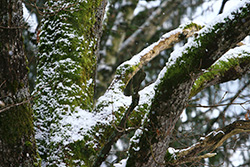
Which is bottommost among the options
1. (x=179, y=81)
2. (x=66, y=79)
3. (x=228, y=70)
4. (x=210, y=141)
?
(x=210, y=141)

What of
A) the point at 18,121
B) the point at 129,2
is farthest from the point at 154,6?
the point at 18,121

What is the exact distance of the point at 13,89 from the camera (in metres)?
1.51

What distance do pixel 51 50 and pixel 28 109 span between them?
950mm

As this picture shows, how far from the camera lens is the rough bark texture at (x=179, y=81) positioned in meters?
1.46

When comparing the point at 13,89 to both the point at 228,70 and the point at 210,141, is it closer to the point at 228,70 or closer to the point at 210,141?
the point at 210,141

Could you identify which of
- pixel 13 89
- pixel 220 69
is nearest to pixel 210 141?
pixel 220 69

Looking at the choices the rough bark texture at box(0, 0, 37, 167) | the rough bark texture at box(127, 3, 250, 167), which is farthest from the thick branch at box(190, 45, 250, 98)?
the rough bark texture at box(0, 0, 37, 167)

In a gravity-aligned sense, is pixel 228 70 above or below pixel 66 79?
below

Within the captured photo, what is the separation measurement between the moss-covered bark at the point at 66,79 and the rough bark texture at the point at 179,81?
0.61 meters

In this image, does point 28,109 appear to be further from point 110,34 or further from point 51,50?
point 110,34

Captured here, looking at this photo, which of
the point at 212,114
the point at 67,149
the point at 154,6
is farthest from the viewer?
the point at 154,6

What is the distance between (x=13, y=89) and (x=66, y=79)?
803 millimetres

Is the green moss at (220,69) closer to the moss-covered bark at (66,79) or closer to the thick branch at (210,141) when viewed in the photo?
the thick branch at (210,141)

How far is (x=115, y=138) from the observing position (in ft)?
5.44
